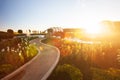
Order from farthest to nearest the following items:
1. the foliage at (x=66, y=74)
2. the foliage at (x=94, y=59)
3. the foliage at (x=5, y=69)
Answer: the foliage at (x=94, y=59) < the foliage at (x=5, y=69) < the foliage at (x=66, y=74)

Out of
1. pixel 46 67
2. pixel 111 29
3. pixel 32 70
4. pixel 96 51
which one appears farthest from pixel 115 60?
pixel 111 29

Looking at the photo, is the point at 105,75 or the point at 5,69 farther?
the point at 5,69

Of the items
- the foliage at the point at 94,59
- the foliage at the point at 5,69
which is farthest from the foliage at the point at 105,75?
the foliage at the point at 5,69

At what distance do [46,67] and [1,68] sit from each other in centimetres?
354

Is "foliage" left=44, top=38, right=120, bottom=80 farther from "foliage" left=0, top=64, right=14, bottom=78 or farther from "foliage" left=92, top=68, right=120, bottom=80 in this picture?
"foliage" left=0, top=64, right=14, bottom=78

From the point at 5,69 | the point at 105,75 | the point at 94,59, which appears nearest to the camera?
the point at 105,75

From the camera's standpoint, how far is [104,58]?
2112cm

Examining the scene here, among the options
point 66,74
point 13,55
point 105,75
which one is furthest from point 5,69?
point 105,75

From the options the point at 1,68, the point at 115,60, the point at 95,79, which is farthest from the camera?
the point at 115,60

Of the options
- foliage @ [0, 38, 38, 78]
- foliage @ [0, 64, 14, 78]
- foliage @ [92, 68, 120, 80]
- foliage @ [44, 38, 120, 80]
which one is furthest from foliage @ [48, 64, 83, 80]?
foliage @ [0, 38, 38, 78]

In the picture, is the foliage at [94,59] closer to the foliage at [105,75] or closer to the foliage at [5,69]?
the foliage at [105,75]

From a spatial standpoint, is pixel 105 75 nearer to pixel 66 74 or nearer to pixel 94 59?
pixel 66 74

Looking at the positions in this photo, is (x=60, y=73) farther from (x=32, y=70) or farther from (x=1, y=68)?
(x=1, y=68)

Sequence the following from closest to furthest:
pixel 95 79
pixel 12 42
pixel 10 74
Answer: pixel 95 79 → pixel 10 74 → pixel 12 42
